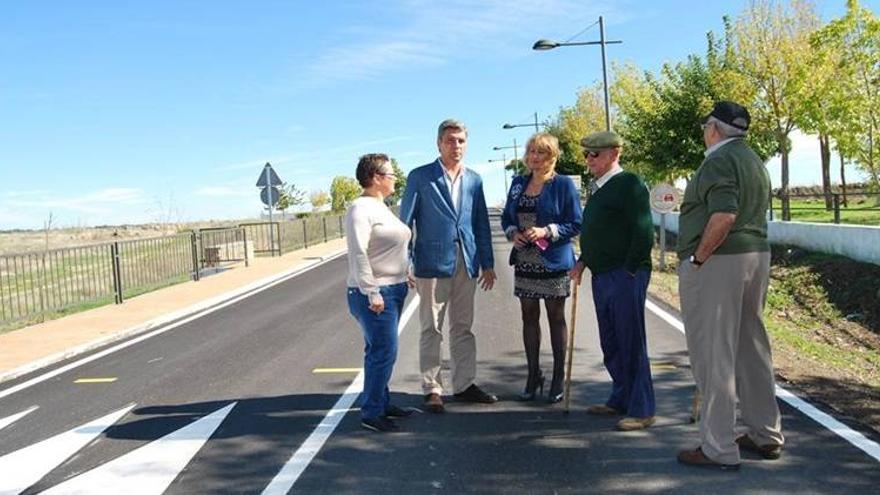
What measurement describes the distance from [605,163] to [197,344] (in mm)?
5762

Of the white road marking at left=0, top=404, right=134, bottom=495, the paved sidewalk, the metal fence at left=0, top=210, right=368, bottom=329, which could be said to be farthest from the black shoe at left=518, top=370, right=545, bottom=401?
the metal fence at left=0, top=210, right=368, bottom=329

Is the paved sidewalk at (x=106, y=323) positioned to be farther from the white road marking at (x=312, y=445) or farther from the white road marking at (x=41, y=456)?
the white road marking at (x=312, y=445)

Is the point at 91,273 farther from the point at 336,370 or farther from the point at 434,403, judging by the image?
the point at 434,403

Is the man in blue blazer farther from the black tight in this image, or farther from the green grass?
the green grass

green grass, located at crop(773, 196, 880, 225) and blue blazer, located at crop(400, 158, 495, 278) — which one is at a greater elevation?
blue blazer, located at crop(400, 158, 495, 278)

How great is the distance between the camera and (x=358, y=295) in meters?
4.69

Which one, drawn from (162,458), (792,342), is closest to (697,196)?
(162,458)

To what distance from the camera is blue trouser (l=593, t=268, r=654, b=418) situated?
466 centimetres

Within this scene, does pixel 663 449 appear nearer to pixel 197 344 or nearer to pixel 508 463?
pixel 508 463

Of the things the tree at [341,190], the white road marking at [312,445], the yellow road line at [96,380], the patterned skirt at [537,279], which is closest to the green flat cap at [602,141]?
the patterned skirt at [537,279]

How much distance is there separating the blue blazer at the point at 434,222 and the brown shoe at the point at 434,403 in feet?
2.98

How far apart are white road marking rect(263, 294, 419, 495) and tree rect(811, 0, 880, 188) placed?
21.8 metres

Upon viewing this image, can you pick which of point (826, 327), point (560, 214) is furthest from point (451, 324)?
point (826, 327)

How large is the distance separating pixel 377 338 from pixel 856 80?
81.2 ft
